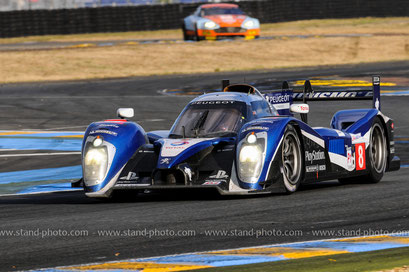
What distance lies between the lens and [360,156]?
1085 cm

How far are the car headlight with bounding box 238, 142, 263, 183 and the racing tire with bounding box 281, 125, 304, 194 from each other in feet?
1.29

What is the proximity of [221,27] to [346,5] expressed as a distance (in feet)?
64.1

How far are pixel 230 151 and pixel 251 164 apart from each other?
0.51 metres

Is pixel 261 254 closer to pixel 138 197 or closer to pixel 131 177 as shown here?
pixel 131 177

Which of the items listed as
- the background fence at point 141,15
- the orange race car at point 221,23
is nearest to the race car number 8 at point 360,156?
the orange race car at point 221,23

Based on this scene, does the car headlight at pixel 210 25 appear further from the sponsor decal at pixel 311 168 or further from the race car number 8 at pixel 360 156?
the sponsor decal at pixel 311 168

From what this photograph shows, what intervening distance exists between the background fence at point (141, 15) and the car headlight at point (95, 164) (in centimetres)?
3650

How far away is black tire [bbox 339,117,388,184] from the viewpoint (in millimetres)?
11062

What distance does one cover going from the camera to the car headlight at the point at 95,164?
9.60 metres

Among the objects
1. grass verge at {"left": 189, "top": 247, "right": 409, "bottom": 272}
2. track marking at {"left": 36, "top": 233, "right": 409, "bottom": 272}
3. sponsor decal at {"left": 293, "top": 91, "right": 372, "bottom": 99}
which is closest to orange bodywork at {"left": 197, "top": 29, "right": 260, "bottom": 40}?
sponsor decal at {"left": 293, "top": 91, "right": 372, "bottom": 99}

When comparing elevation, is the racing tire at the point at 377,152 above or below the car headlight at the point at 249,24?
above

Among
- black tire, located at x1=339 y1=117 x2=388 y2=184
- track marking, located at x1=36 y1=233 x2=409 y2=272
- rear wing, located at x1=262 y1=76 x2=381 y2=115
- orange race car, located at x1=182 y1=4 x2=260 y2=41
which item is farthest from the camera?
orange race car, located at x1=182 y1=4 x2=260 y2=41

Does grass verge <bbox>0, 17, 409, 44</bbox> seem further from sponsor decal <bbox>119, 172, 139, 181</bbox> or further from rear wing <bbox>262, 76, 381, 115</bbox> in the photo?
sponsor decal <bbox>119, 172, 139, 181</bbox>

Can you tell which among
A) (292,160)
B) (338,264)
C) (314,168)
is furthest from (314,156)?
(338,264)
